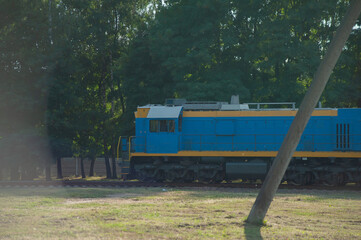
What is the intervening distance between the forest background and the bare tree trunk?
66.8 feet

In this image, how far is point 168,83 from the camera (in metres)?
36.8

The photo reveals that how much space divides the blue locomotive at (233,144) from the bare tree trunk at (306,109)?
12.9m

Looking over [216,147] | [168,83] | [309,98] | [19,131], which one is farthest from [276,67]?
[309,98]

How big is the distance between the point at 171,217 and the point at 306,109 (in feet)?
15.4

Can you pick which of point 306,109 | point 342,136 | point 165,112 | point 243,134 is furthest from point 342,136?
point 306,109

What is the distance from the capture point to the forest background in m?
32.9

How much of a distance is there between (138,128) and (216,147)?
475 cm

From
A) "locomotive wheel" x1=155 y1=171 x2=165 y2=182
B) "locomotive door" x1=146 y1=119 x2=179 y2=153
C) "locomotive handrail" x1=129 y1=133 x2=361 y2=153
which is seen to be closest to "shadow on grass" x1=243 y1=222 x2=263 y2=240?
"locomotive handrail" x1=129 y1=133 x2=361 y2=153

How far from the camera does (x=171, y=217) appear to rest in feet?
41.4

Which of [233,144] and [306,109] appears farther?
[233,144]

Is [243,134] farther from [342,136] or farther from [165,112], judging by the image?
[342,136]

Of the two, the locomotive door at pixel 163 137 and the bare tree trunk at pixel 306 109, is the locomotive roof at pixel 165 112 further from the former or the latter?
the bare tree trunk at pixel 306 109

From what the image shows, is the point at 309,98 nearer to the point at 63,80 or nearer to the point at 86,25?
the point at 63,80

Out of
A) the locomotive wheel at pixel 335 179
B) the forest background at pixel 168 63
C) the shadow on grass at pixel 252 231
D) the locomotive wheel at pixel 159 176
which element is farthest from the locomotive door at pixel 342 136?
the shadow on grass at pixel 252 231
